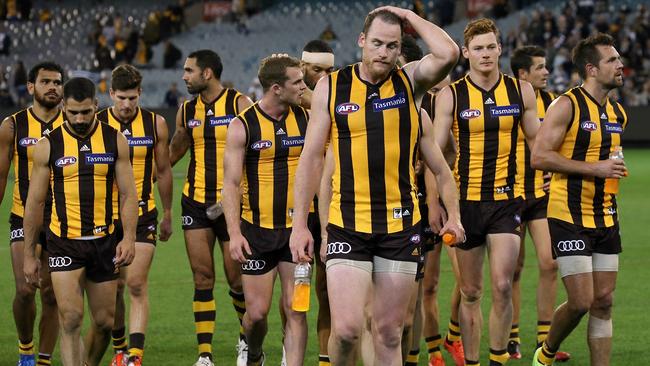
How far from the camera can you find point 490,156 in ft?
27.7

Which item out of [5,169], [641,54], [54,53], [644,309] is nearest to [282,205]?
[5,169]

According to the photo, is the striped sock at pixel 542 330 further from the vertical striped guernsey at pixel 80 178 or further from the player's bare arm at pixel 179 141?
the vertical striped guernsey at pixel 80 178

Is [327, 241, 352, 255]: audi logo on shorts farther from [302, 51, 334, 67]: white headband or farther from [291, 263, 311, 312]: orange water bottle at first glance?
[302, 51, 334, 67]: white headband

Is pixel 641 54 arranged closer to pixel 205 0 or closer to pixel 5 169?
pixel 205 0

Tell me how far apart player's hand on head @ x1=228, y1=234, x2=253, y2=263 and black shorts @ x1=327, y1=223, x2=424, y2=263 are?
1.21 meters

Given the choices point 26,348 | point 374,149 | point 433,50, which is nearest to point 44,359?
point 26,348

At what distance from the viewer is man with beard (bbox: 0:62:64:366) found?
863 centimetres

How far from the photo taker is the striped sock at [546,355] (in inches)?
314

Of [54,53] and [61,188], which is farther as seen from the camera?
[54,53]

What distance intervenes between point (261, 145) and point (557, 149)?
6.08 ft

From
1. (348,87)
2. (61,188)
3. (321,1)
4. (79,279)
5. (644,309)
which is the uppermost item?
(321,1)

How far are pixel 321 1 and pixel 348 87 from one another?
34.5 m

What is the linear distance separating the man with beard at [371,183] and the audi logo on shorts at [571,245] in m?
1.55

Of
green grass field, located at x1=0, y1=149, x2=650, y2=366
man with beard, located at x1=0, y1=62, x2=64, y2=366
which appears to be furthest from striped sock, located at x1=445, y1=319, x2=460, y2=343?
man with beard, located at x1=0, y1=62, x2=64, y2=366
